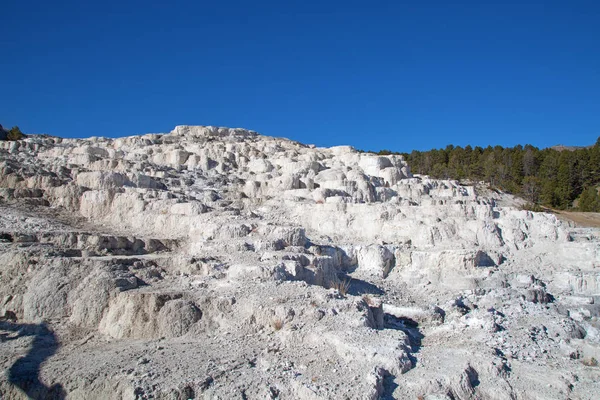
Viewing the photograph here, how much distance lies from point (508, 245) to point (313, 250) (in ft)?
26.6

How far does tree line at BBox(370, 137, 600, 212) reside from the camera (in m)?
41.8

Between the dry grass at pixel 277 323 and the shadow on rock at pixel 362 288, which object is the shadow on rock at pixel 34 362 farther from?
the shadow on rock at pixel 362 288

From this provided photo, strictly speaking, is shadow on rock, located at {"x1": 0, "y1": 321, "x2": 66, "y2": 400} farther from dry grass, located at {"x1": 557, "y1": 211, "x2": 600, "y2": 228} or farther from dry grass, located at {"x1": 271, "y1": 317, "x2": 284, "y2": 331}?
dry grass, located at {"x1": 557, "y1": 211, "x2": 600, "y2": 228}

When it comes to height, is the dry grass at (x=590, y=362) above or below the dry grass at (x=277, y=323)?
below

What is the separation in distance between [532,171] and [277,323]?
4661 centimetres

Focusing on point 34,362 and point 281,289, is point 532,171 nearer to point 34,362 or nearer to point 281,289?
point 281,289

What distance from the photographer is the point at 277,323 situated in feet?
31.0

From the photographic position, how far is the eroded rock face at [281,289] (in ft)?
25.9

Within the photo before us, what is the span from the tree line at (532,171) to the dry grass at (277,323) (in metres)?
37.6

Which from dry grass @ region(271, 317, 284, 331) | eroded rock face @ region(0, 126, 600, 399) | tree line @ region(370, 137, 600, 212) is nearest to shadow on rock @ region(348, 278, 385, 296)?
eroded rock face @ region(0, 126, 600, 399)

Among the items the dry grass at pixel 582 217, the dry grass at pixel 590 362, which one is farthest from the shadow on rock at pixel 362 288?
the dry grass at pixel 582 217

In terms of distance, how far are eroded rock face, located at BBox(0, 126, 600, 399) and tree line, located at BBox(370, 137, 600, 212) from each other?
20.4 meters

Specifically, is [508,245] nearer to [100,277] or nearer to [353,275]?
[353,275]

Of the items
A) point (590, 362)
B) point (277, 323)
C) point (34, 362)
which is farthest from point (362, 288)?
point (34, 362)
